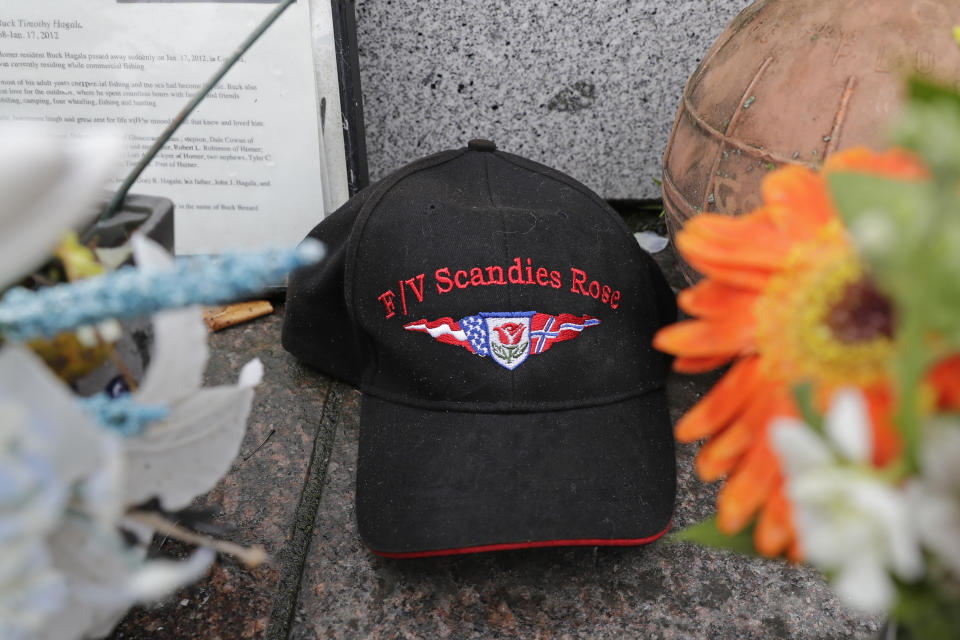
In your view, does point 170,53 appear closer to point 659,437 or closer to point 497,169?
point 497,169

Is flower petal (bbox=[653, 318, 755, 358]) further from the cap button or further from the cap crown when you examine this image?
the cap button

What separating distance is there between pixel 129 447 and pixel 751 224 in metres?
0.35

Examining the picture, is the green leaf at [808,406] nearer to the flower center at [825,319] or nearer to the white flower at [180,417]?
the flower center at [825,319]

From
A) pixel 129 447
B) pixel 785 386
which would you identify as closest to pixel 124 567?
pixel 129 447

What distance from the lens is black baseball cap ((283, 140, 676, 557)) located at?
69 cm

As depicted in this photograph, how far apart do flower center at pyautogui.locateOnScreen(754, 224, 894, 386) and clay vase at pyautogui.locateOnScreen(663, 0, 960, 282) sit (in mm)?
456

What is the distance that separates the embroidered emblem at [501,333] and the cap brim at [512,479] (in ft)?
0.22

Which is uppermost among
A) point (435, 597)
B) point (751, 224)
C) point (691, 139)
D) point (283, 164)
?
point (751, 224)

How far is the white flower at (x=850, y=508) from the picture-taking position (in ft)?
0.81

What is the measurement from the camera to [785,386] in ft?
1.10

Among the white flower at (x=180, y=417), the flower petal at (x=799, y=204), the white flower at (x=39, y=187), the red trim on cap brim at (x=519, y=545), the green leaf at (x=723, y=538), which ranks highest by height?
the white flower at (x=39, y=187)

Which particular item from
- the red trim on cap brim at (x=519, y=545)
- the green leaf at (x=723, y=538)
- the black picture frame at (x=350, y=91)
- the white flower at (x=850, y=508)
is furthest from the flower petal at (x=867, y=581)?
the black picture frame at (x=350, y=91)

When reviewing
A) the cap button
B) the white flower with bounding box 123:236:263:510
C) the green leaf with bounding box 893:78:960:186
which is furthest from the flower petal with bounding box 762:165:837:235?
the cap button

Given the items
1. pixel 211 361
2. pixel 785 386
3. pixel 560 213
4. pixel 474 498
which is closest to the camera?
pixel 785 386
